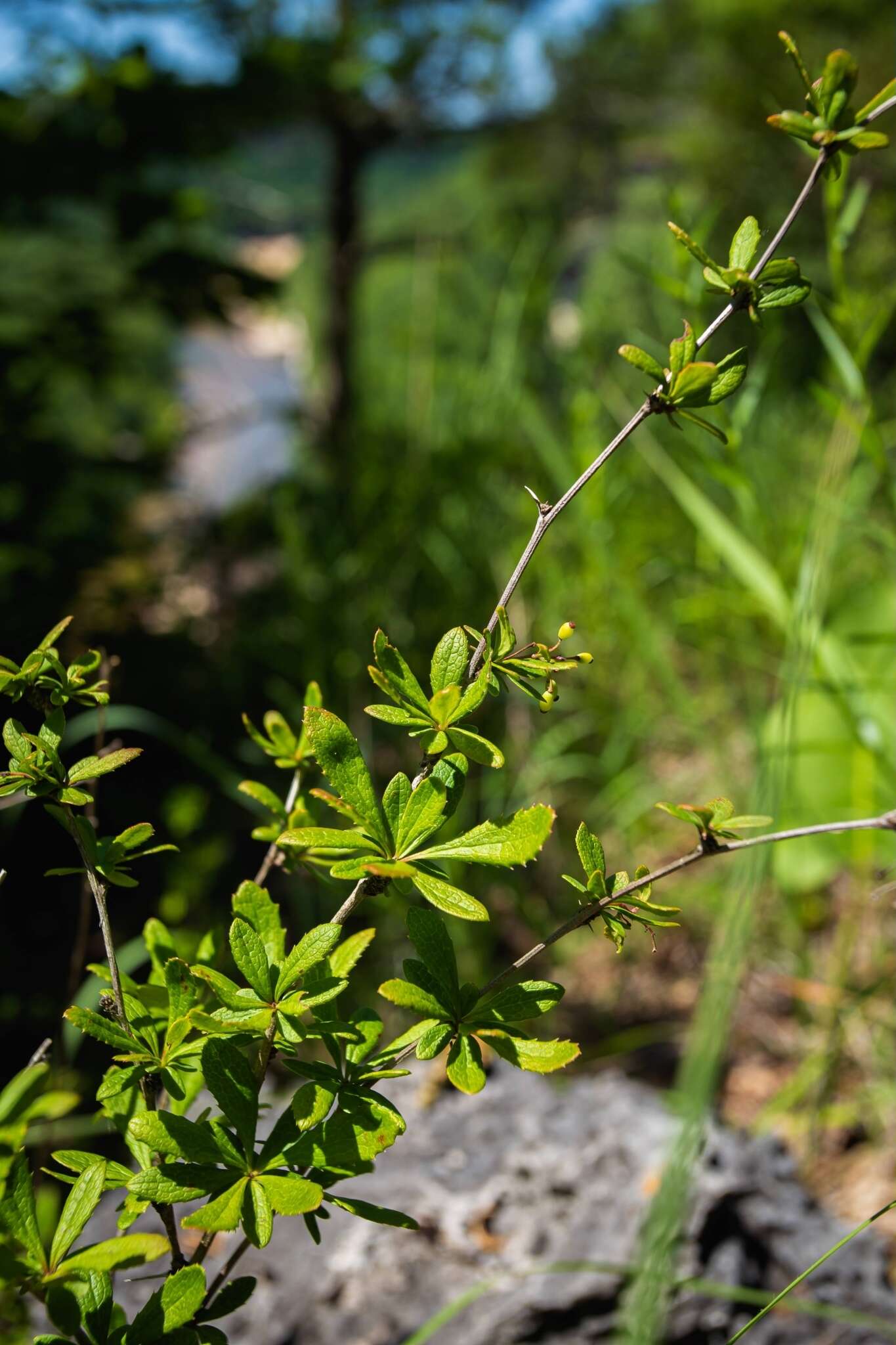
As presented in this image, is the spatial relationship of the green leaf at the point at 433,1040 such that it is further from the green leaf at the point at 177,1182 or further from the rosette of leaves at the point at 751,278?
the rosette of leaves at the point at 751,278

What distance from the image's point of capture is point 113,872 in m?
0.40

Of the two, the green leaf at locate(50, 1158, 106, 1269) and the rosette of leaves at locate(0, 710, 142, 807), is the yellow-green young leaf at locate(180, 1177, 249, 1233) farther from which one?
the rosette of leaves at locate(0, 710, 142, 807)

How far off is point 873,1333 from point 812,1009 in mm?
588

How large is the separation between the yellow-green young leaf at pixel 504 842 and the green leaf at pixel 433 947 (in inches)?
0.9

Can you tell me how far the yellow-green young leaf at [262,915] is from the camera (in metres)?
0.40

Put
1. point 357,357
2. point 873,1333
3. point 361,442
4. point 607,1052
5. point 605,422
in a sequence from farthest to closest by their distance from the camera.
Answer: point 357,357, point 361,442, point 605,422, point 607,1052, point 873,1333

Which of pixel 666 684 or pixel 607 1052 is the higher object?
pixel 666 684

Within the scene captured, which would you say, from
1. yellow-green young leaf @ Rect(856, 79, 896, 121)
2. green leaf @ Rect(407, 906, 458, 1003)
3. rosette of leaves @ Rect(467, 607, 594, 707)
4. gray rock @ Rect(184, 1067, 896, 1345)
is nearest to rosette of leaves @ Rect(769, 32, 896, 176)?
yellow-green young leaf @ Rect(856, 79, 896, 121)


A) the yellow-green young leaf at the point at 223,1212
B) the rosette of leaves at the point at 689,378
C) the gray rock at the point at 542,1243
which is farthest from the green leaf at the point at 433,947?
the gray rock at the point at 542,1243

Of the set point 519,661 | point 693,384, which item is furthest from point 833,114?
point 519,661

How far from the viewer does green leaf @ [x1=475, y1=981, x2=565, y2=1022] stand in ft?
1.20

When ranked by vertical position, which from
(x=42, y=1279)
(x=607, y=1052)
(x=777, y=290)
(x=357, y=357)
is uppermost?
(x=777, y=290)

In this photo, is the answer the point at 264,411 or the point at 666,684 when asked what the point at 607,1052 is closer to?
the point at 666,684

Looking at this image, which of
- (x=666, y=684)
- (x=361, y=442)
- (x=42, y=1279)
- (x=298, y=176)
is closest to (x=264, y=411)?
(x=361, y=442)
